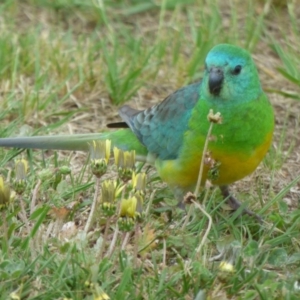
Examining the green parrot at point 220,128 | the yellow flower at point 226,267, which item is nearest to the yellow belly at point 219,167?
the green parrot at point 220,128

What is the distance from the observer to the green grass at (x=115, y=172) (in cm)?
307

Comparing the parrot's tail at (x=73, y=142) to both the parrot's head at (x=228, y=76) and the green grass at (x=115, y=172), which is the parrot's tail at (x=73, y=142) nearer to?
the green grass at (x=115, y=172)

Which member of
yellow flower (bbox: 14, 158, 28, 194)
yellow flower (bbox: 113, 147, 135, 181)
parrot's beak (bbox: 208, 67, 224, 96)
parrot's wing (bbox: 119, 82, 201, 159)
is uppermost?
parrot's beak (bbox: 208, 67, 224, 96)

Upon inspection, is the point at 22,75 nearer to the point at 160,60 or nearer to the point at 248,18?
the point at 160,60

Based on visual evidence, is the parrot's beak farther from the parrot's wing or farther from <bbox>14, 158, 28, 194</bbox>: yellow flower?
<bbox>14, 158, 28, 194</bbox>: yellow flower

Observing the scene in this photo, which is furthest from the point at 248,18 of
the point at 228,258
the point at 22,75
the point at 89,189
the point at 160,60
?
the point at 228,258

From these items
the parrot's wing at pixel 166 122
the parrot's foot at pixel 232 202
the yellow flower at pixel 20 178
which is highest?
the yellow flower at pixel 20 178

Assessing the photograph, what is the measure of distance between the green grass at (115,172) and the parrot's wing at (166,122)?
8.7 inches

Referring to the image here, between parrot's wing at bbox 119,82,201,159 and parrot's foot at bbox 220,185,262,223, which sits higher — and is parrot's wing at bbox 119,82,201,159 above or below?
above

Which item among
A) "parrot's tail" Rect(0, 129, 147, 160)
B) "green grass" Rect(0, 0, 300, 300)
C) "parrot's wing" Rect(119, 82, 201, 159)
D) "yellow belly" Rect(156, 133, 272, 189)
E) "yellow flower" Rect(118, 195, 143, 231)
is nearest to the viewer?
"yellow flower" Rect(118, 195, 143, 231)

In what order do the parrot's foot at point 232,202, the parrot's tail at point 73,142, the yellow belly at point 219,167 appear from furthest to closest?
the parrot's tail at point 73,142 → the parrot's foot at point 232,202 → the yellow belly at point 219,167

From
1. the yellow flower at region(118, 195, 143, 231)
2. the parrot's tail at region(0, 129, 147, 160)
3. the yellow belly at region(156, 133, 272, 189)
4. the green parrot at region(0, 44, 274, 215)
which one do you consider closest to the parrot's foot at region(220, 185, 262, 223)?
the green parrot at region(0, 44, 274, 215)

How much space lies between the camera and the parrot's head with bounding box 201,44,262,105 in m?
3.71

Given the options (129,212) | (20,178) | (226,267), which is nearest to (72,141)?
(20,178)
